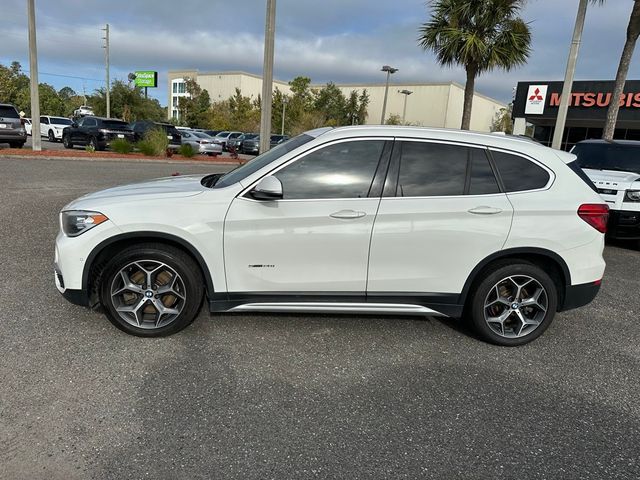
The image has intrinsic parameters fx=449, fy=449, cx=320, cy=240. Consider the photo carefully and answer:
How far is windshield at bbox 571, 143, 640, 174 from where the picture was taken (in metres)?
7.84

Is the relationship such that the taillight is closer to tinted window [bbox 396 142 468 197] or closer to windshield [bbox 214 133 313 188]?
tinted window [bbox 396 142 468 197]

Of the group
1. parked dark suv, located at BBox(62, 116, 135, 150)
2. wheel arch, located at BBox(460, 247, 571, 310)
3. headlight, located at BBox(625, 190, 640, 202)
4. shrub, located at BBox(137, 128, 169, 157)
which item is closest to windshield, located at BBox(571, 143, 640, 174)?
headlight, located at BBox(625, 190, 640, 202)

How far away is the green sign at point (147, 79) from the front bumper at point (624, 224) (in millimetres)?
75415

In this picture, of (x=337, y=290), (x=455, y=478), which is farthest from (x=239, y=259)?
(x=455, y=478)

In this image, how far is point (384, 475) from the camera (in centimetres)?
231

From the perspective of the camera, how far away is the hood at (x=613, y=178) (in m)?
6.90

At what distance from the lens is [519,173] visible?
3.69 m

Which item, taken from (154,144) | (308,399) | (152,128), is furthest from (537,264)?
(152,128)

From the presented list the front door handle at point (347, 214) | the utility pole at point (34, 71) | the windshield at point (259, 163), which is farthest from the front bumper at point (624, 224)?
the utility pole at point (34, 71)

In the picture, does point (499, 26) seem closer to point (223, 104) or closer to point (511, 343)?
point (511, 343)

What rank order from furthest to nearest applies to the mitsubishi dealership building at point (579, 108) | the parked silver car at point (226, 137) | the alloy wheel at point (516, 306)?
the parked silver car at point (226, 137)
the mitsubishi dealership building at point (579, 108)
the alloy wheel at point (516, 306)

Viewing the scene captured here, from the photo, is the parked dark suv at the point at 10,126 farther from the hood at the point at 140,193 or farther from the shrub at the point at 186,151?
the hood at the point at 140,193

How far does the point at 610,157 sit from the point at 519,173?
577 centimetres

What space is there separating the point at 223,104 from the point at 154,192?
2427 inches
